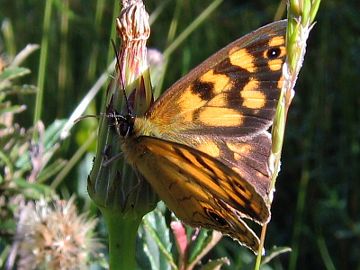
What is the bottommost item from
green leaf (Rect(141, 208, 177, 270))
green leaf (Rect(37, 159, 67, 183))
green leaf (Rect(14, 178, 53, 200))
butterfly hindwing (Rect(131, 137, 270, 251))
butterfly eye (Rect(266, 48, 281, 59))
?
green leaf (Rect(141, 208, 177, 270))

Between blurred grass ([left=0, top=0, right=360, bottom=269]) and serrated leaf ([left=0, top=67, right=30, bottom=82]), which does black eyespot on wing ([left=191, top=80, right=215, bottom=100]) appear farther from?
blurred grass ([left=0, top=0, right=360, bottom=269])

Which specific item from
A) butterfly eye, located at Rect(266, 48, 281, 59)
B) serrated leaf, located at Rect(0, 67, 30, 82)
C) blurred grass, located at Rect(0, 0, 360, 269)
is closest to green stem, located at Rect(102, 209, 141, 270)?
butterfly eye, located at Rect(266, 48, 281, 59)

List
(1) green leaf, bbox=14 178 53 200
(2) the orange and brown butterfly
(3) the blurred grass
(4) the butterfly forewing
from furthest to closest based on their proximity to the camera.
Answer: (3) the blurred grass < (1) green leaf, bbox=14 178 53 200 < (4) the butterfly forewing < (2) the orange and brown butterfly

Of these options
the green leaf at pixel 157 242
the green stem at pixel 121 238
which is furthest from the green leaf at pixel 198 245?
the green stem at pixel 121 238

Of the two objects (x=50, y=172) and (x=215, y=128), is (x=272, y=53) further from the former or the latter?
(x=50, y=172)

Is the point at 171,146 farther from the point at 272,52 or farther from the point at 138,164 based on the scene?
the point at 272,52

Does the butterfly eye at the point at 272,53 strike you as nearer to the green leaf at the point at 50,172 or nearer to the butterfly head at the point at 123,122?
the butterfly head at the point at 123,122

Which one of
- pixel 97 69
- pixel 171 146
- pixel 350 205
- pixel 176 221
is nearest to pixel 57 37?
pixel 97 69

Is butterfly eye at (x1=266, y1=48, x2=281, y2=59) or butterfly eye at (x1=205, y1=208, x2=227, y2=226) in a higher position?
butterfly eye at (x1=266, y1=48, x2=281, y2=59)
